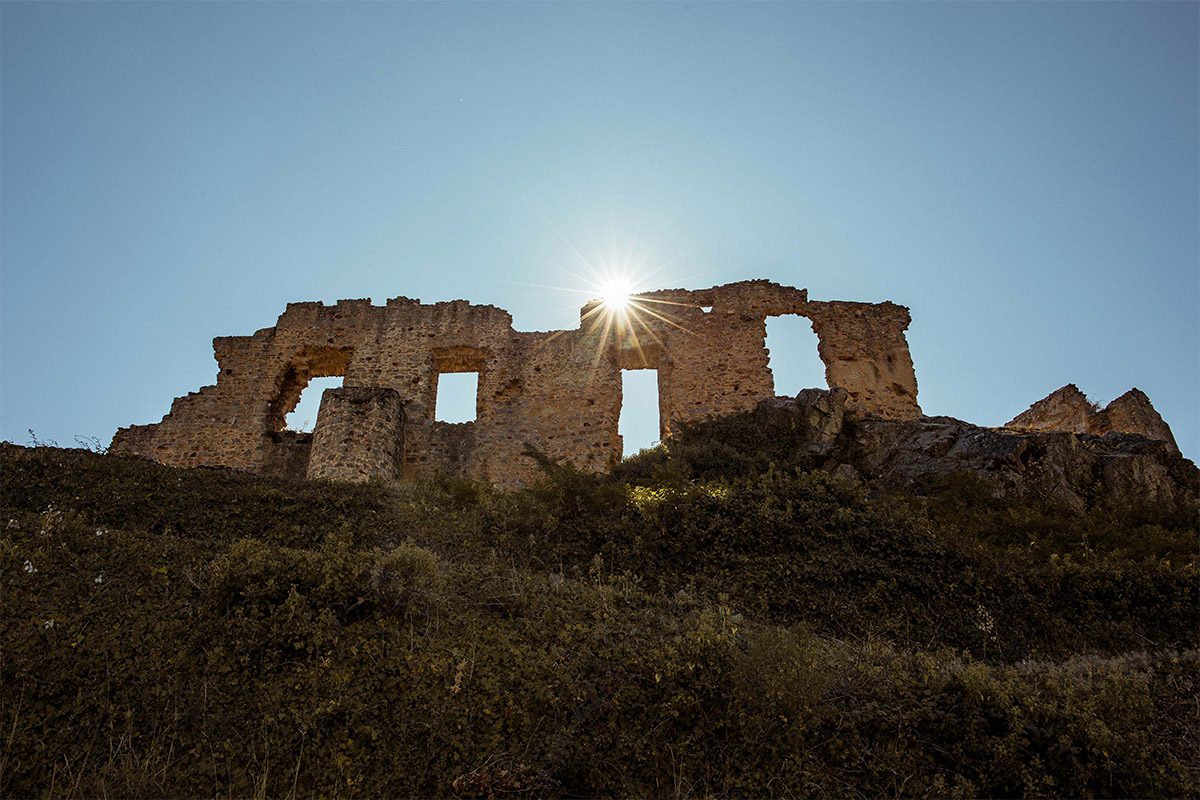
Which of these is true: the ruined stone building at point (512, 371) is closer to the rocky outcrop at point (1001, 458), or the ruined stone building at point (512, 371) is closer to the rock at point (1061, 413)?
the rocky outcrop at point (1001, 458)

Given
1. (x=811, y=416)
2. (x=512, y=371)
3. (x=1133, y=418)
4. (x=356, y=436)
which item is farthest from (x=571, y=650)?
(x=1133, y=418)

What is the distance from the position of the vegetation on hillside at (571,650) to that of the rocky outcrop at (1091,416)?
8.83 m

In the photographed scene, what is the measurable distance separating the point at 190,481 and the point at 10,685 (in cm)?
442

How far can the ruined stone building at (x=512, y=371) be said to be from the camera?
49.9ft

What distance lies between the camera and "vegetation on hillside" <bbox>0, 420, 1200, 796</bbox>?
14.0ft

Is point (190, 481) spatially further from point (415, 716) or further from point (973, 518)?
point (973, 518)

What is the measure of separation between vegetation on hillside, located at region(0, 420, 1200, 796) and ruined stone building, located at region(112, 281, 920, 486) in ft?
21.1

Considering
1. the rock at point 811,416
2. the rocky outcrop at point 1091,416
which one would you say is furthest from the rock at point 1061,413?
the rock at point 811,416

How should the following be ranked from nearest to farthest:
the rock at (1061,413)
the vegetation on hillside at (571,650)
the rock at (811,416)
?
the vegetation on hillside at (571,650) < the rock at (811,416) < the rock at (1061,413)

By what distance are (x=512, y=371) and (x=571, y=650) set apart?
11467 millimetres

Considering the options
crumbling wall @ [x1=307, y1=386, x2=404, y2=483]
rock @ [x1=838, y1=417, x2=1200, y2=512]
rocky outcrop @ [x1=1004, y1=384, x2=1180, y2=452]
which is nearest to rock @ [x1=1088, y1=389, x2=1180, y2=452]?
rocky outcrop @ [x1=1004, y1=384, x2=1180, y2=452]

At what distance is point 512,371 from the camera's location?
53.5 ft

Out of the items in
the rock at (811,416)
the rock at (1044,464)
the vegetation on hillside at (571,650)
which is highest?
the rock at (811,416)

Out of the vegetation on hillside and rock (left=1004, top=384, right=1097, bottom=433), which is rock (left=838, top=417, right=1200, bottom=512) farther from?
rock (left=1004, top=384, right=1097, bottom=433)
